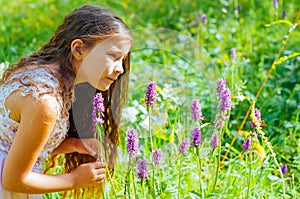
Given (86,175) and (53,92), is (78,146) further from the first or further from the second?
(53,92)

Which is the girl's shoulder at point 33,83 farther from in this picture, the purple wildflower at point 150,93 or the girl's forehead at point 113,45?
the purple wildflower at point 150,93

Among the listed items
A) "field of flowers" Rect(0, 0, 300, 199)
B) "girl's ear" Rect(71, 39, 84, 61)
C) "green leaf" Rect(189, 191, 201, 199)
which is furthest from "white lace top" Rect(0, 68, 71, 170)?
"green leaf" Rect(189, 191, 201, 199)

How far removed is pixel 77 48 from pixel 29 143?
1.15 feet

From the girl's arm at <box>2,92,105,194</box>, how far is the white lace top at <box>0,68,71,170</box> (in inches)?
0.9

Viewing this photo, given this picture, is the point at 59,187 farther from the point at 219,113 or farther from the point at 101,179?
the point at 219,113

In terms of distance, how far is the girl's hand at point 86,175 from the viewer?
1.92m

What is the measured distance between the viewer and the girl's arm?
1768mm

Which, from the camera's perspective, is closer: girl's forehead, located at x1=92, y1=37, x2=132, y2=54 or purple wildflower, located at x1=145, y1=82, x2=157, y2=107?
purple wildflower, located at x1=145, y1=82, x2=157, y2=107

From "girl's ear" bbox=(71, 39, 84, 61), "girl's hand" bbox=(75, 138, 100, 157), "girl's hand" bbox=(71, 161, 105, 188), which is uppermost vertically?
"girl's ear" bbox=(71, 39, 84, 61)

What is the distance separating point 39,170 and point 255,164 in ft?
2.99

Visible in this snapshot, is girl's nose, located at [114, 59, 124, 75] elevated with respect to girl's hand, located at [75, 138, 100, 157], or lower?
elevated

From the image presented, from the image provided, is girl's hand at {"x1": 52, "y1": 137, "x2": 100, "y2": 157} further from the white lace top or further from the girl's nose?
the girl's nose

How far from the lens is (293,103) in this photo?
3242mm

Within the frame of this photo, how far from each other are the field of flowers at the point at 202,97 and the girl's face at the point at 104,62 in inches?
7.0
